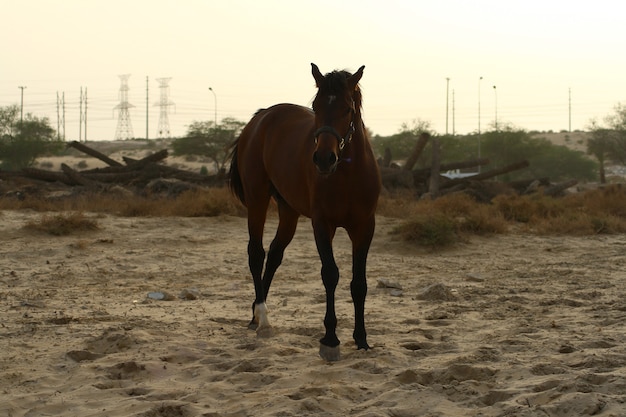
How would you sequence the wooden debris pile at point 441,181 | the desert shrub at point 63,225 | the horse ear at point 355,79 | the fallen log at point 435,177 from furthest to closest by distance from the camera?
the wooden debris pile at point 441,181 → the fallen log at point 435,177 → the desert shrub at point 63,225 → the horse ear at point 355,79

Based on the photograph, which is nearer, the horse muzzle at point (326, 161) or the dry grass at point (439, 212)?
the horse muzzle at point (326, 161)

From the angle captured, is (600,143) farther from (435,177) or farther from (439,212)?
(439,212)

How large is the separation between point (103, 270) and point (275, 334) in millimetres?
4199

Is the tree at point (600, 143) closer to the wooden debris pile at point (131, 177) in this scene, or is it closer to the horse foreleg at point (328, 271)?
the wooden debris pile at point (131, 177)

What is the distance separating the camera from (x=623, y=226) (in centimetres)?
1428

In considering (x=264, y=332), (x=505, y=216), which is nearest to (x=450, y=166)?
(x=505, y=216)

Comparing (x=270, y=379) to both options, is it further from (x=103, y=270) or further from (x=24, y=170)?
(x=24, y=170)

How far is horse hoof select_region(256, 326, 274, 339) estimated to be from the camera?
237 inches

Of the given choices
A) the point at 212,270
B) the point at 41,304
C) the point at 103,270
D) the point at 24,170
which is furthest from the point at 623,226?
the point at 24,170

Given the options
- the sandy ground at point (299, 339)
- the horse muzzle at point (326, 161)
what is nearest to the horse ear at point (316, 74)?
the horse muzzle at point (326, 161)

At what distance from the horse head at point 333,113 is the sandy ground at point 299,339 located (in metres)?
1.52

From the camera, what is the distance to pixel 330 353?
5215mm

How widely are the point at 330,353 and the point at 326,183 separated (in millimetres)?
1251

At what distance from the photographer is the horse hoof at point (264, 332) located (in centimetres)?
601
